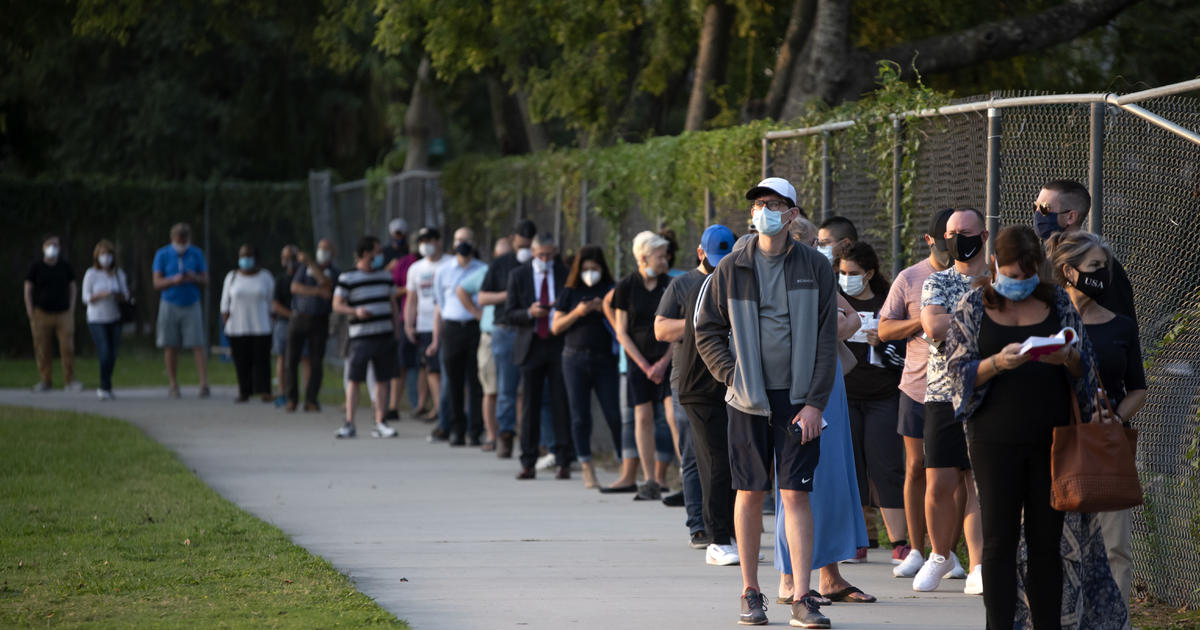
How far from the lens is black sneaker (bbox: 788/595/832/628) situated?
23.2 ft

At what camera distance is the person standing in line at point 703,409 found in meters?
8.58

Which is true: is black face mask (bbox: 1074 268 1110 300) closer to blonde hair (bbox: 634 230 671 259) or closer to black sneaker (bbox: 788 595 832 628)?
black sneaker (bbox: 788 595 832 628)

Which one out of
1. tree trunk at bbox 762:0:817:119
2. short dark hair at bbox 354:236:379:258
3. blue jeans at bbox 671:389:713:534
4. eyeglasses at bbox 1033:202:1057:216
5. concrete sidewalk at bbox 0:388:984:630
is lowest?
concrete sidewalk at bbox 0:388:984:630

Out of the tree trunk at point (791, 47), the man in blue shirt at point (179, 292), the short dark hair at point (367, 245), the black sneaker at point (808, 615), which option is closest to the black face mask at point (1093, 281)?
the black sneaker at point (808, 615)

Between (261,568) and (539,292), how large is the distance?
5265mm

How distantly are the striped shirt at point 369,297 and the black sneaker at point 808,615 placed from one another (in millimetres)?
9651

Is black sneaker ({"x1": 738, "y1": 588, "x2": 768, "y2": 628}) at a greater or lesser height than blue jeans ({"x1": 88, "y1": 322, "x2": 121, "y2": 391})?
lesser

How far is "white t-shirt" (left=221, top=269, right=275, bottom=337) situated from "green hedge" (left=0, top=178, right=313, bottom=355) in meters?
9.85

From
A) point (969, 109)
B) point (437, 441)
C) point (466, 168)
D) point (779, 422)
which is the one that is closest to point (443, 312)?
point (437, 441)

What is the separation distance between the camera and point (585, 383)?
1238cm

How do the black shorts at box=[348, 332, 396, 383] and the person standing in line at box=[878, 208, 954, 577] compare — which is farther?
the black shorts at box=[348, 332, 396, 383]

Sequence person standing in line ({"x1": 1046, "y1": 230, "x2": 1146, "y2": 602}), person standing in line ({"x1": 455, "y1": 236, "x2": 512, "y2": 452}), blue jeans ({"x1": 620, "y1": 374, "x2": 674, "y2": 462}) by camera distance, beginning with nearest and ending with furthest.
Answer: person standing in line ({"x1": 1046, "y1": 230, "x2": 1146, "y2": 602}) < blue jeans ({"x1": 620, "y1": 374, "x2": 674, "y2": 462}) < person standing in line ({"x1": 455, "y1": 236, "x2": 512, "y2": 452})

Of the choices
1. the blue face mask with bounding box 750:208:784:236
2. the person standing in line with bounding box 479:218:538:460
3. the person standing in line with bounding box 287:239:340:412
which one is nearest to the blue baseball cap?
the blue face mask with bounding box 750:208:784:236

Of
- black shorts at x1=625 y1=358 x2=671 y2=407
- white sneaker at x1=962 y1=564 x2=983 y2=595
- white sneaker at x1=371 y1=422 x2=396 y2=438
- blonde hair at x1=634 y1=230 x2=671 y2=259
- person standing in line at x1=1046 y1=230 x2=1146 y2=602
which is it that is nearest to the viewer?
person standing in line at x1=1046 y1=230 x2=1146 y2=602
